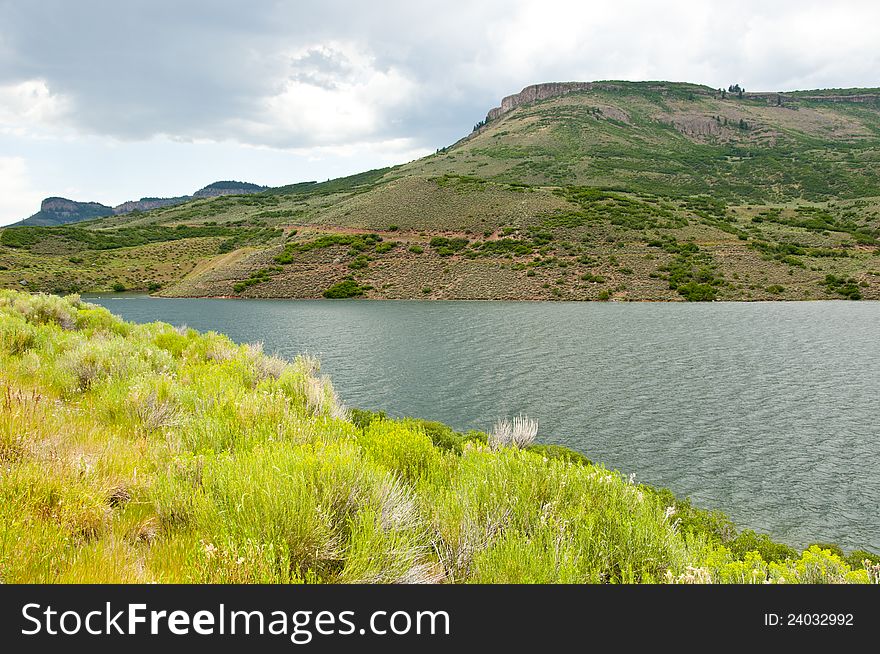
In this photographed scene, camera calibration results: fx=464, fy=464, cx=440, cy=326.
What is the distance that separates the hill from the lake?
15.2 meters

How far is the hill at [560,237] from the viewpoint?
5381cm

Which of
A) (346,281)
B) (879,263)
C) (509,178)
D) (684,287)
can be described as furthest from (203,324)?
(509,178)

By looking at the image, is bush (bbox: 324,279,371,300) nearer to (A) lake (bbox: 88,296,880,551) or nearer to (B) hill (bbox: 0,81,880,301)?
(B) hill (bbox: 0,81,880,301)

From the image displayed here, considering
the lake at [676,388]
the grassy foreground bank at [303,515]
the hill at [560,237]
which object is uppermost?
the hill at [560,237]

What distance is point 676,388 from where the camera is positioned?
17844 mm

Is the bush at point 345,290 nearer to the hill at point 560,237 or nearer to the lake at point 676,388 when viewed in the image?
the hill at point 560,237

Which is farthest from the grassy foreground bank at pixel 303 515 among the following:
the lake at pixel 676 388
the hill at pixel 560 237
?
the hill at pixel 560 237

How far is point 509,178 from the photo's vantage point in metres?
114

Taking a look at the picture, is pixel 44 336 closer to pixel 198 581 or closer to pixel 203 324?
pixel 198 581

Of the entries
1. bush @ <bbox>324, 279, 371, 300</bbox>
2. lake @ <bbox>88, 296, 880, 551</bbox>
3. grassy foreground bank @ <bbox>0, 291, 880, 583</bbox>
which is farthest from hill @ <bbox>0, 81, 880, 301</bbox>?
grassy foreground bank @ <bbox>0, 291, 880, 583</bbox>

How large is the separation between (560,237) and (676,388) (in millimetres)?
49160

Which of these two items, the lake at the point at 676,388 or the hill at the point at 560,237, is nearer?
the lake at the point at 676,388

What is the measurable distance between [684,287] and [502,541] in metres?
53.0

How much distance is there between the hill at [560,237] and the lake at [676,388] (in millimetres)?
15247
